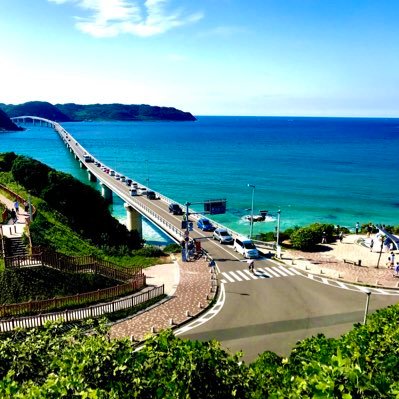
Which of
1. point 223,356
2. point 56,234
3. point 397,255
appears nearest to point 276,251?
point 397,255

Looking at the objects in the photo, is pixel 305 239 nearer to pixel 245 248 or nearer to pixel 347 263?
pixel 347 263

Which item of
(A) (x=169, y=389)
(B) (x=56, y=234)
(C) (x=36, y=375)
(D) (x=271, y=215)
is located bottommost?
(D) (x=271, y=215)

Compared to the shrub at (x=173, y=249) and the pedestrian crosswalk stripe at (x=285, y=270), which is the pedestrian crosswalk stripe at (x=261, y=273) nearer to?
the pedestrian crosswalk stripe at (x=285, y=270)

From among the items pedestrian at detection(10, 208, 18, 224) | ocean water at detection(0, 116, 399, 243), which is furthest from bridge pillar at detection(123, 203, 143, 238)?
pedestrian at detection(10, 208, 18, 224)

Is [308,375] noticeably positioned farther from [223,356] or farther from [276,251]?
[276,251]

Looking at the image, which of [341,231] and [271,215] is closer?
[341,231]

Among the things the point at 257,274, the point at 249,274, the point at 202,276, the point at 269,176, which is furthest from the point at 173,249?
the point at 269,176

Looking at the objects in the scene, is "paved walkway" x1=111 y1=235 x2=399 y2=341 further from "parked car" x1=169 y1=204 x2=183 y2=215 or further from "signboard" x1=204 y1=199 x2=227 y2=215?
"parked car" x1=169 y1=204 x2=183 y2=215
